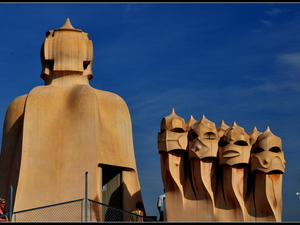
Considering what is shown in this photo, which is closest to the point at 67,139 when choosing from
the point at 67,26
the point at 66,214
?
the point at 66,214

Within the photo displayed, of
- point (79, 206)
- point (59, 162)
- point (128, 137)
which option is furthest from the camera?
point (128, 137)

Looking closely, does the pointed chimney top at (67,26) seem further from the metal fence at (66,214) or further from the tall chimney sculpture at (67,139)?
the metal fence at (66,214)

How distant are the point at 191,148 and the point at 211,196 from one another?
1606 millimetres

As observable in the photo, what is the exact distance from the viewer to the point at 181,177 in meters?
20.7

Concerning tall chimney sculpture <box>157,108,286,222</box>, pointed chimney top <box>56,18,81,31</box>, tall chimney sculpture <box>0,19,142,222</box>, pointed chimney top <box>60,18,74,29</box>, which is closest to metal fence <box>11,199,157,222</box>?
tall chimney sculpture <box>0,19,142,222</box>

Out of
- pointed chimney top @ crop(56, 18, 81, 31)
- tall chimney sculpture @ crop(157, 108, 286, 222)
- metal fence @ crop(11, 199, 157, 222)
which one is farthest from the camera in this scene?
pointed chimney top @ crop(56, 18, 81, 31)

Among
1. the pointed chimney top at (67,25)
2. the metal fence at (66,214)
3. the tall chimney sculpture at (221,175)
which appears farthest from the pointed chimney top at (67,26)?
the metal fence at (66,214)

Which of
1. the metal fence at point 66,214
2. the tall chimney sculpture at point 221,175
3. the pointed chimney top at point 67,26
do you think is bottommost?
the metal fence at point 66,214

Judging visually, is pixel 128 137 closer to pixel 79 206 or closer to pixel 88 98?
pixel 88 98

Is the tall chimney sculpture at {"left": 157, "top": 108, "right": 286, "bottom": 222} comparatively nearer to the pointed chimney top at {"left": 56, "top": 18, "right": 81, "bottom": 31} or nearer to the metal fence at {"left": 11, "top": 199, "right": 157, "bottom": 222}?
the metal fence at {"left": 11, "top": 199, "right": 157, "bottom": 222}

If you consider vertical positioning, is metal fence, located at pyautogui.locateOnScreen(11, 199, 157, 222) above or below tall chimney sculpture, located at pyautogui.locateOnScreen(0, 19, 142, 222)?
below

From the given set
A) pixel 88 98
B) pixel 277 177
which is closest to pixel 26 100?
pixel 88 98

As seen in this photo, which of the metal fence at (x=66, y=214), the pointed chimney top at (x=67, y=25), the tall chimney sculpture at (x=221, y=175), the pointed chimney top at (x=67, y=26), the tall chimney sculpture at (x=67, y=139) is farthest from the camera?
the pointed chimney top at (x=67, y=25)

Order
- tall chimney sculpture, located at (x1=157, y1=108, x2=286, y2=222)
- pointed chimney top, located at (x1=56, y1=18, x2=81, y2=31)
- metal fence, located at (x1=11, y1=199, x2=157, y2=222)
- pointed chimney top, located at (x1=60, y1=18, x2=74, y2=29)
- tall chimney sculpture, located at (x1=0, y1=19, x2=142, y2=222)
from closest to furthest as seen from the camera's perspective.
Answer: metal fence, located at (x1=11, y1=199, x2=157, y2=222)
tall chimney sculpture, located at (x1=157, y1=108, x2=286, y2=222)
tall chimney sculpture, located at (x1=0, y1=19, x2=142, y2=222)
pointed chimney top, located at (x1=56, y1=18, x2=81, y2=31)
pointed chimney top, located at (x1=60, y1=18, x2=74, y2=29)
